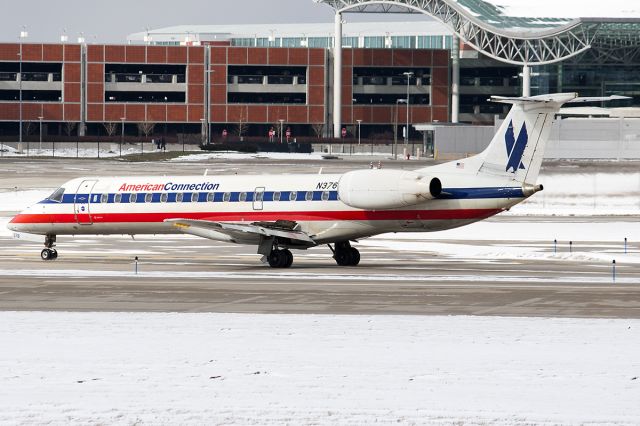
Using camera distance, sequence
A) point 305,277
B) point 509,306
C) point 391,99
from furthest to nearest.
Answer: point 391,99
point 305,277
point 509,306

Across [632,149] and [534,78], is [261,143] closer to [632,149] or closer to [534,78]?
[534,78]

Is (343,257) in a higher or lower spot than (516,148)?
lower

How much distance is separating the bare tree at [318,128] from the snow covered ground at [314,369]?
134 metres

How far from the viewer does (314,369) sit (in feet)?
67.5

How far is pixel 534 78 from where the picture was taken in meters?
151

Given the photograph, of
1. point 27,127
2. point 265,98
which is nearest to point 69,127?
point 27,127

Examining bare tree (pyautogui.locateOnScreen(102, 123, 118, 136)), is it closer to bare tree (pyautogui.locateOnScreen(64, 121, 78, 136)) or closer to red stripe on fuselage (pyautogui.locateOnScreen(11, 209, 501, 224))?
bare tree (pyautogui.locateOnScreen(64, 121, 78, 136))

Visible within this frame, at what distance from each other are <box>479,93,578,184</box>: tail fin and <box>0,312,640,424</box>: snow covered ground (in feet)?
35.8

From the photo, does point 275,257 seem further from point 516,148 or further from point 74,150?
point 74,150

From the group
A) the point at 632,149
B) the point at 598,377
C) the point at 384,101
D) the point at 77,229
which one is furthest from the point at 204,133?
the point at 598,377

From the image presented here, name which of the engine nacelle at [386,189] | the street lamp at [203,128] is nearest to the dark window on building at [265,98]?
the street lamp at [203,128]

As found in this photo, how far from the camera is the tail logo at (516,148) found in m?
36.6

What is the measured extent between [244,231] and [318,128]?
123m

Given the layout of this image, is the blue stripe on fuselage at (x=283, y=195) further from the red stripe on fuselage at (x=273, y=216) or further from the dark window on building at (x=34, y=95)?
the dark window on building at (x=34, y=95)
